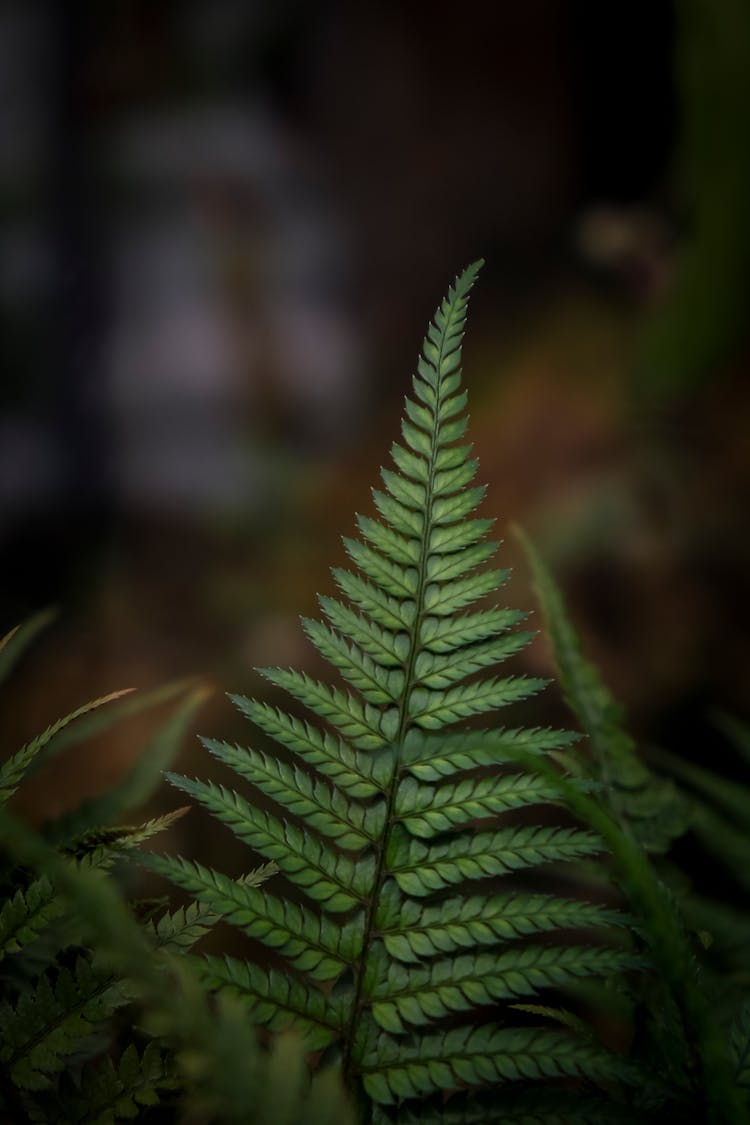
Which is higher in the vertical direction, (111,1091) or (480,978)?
(111,1091)

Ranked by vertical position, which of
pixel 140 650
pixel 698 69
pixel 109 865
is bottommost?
pixel 109 865

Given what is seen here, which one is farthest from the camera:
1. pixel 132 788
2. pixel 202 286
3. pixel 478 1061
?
pixel 202 286

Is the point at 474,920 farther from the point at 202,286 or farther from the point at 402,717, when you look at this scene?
the point at 202,286

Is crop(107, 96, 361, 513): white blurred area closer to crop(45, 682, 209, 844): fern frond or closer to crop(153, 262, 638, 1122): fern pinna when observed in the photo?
crop(45, 682, 209, 844): fern frond

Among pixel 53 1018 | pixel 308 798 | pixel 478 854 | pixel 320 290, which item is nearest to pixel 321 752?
pixel 308 798

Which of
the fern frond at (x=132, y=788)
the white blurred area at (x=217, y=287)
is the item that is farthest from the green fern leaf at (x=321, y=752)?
the white blurred area at (x=217, y=287)

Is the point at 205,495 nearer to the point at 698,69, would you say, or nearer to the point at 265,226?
the point at 265,226

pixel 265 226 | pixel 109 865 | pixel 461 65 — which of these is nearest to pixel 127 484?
pixel 265 226
